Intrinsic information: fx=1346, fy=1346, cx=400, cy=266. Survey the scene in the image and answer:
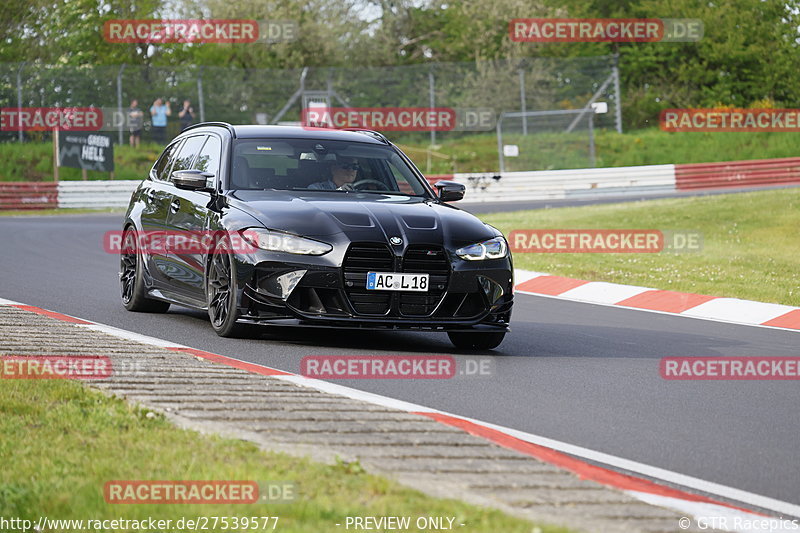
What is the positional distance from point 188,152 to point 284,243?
2.74 m

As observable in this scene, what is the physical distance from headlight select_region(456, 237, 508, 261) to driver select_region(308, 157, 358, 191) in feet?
4.61

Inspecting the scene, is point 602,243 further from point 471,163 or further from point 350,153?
point 471,163

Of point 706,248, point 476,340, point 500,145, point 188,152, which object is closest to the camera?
point 476,340

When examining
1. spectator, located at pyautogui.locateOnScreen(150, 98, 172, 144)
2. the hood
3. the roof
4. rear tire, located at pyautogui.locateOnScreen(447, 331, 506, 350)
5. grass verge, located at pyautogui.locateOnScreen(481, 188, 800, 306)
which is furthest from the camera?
spectator, located at pyautogui.locateOnScreen(150, 98, 172, 144)

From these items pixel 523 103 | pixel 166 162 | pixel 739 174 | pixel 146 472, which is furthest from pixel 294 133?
pixel 739 174

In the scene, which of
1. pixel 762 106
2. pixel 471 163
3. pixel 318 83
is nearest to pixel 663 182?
pixel 471 163

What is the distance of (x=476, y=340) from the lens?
33.1 feet

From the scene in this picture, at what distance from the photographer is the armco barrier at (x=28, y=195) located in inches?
1297

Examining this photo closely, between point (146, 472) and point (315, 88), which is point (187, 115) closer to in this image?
point (315, 88)

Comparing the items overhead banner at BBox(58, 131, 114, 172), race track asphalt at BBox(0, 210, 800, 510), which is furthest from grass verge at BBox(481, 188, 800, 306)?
overhead banner at BBox(58, 131, 114, 172)

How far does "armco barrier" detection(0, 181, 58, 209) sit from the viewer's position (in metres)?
32.9

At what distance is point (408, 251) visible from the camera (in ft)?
30.5

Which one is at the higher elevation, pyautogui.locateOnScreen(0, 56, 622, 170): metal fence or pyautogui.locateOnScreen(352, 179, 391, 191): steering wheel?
pyautogui.locateOnScreen(0, 56, 622, 170): metal fence

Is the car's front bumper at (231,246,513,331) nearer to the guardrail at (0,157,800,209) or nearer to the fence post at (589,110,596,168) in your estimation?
the guardrail at (0,157,800,209)
